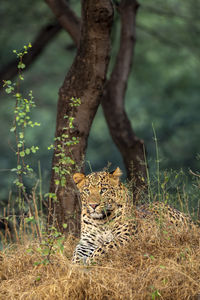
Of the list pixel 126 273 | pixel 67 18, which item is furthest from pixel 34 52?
pixel 126 273

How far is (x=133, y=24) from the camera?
10.6 meters

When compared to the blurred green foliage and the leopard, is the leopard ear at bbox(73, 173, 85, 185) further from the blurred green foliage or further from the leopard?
the blurred green foliage

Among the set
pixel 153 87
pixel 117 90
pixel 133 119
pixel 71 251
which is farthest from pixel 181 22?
pixel 71 251

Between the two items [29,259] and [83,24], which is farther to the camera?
[83,24]

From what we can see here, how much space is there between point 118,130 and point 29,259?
4834mm

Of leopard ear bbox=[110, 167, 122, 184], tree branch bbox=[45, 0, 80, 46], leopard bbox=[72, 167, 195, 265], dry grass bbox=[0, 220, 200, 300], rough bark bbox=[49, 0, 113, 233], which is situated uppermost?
tree branch bbox=[45, 0, 80, 46]

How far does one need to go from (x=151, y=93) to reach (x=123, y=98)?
4.78m

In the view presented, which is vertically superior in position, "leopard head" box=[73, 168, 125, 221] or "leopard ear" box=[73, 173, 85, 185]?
"leopard ear" box=[73, 173, 85, 185]

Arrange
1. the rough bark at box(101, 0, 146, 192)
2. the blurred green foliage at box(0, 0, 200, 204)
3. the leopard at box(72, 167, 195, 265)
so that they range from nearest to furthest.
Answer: the leopard at box(72, 167, 195, 265), the rough bark at box(101, 0, 146, 192), the blurred green foliage at box(0, 0, 200, 204)

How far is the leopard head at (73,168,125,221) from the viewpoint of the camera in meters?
5.17

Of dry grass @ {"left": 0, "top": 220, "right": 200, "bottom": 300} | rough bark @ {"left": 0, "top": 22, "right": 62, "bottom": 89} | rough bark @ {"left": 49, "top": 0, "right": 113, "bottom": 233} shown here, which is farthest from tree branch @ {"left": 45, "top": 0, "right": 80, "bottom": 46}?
dry grass @ {"left": 0, "top": 220, "right": 200, "bottom": 300}

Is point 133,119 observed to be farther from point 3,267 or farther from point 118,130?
point 3,267

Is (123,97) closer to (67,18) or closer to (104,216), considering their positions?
(67,18)

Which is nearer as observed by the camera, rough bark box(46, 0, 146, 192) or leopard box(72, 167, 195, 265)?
leopard box(72, 167, 195, 265)
